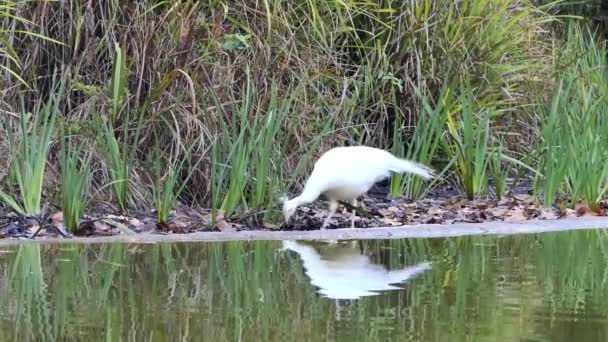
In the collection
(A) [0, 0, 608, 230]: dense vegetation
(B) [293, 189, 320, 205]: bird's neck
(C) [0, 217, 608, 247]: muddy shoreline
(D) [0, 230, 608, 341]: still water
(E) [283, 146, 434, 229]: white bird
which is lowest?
(D) [0, 230, 608, 341]: still water

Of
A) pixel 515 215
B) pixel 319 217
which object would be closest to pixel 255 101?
pixel 319 217

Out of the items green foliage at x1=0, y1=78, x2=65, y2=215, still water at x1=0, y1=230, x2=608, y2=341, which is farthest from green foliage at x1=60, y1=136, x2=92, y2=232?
still water at x1=0, y1=230, x2=608, y2=341

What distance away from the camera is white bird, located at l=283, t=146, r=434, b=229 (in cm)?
747

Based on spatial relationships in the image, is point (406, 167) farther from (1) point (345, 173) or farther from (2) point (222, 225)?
(2) point (222, 225)

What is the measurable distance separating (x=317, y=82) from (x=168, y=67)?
4.15 ft

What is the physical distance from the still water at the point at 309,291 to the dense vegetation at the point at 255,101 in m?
1.37

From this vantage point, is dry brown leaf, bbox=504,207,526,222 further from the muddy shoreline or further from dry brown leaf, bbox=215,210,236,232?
dry brown leaf, bbox=215,210,236,232

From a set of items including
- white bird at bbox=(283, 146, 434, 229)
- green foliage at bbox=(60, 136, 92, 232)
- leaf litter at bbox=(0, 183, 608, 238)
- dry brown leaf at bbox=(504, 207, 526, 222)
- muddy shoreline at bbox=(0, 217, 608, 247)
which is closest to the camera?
muddy shoreline at bbox=(0, 217, 608, 247)

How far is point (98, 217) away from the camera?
7.30 meters

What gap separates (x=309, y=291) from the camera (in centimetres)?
457

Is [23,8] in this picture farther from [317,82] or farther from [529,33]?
[529,33]

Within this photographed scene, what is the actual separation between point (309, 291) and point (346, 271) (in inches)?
27.2

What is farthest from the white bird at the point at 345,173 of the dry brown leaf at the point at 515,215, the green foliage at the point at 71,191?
the green foliage at the point at 71,191

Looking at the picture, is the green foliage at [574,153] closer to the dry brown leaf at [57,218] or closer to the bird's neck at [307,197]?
the bird's neck at [307,197]
